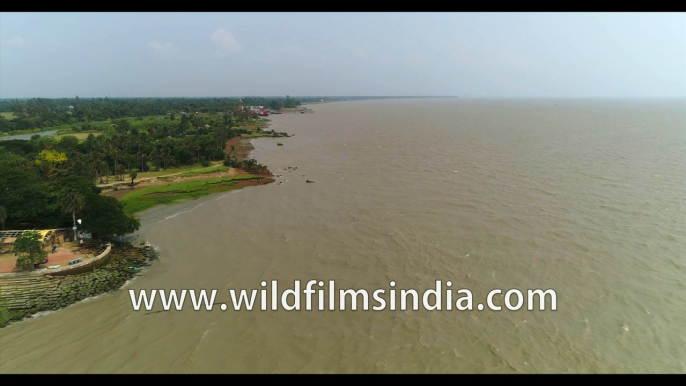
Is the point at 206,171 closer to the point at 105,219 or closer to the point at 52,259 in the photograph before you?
the point at 105,219

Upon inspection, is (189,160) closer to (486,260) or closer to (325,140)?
(325,140)

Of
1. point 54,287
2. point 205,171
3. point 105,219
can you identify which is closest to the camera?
point 54,287

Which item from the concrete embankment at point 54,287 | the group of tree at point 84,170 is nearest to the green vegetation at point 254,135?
the group of tree at point 84,170

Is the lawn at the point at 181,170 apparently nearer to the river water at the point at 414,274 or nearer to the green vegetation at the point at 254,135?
the river water at the point at 414,274

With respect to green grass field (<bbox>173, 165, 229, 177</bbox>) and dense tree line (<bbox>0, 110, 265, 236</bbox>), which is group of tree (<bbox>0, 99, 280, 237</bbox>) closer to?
dense tree line (<bbox>0, 110, 265, 236</bbox>)

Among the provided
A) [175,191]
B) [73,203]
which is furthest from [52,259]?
[175,191]

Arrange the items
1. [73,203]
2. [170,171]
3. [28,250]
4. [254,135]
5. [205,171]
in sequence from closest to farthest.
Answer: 1. [28,250]
2. [73,203]
3. [205,171]
4. [170,171]
5. [254,135]
